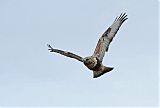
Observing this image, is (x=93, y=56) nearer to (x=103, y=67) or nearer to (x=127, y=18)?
(x=103, y=67)

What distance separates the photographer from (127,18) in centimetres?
1595

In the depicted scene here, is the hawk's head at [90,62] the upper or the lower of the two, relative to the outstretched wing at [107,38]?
lower

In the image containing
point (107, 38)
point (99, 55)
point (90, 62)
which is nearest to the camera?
point (90, 62)

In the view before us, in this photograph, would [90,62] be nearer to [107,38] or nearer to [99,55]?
[99,55]

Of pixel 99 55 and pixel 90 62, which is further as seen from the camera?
pixel 99 55

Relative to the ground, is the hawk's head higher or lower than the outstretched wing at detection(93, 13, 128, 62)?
lower

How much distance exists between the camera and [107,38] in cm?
1479

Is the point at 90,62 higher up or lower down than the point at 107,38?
lower down

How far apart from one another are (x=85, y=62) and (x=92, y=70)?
655 mm

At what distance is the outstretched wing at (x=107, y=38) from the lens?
45.1ft

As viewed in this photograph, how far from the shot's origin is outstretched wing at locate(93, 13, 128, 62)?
13.8 m

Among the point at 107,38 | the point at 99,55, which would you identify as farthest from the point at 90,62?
the point at 107,38

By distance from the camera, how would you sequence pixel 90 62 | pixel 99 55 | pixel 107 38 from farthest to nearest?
pixel 107 38, pixel 99 55, pixel 90 62

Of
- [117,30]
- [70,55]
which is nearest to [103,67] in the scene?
[70,55]
